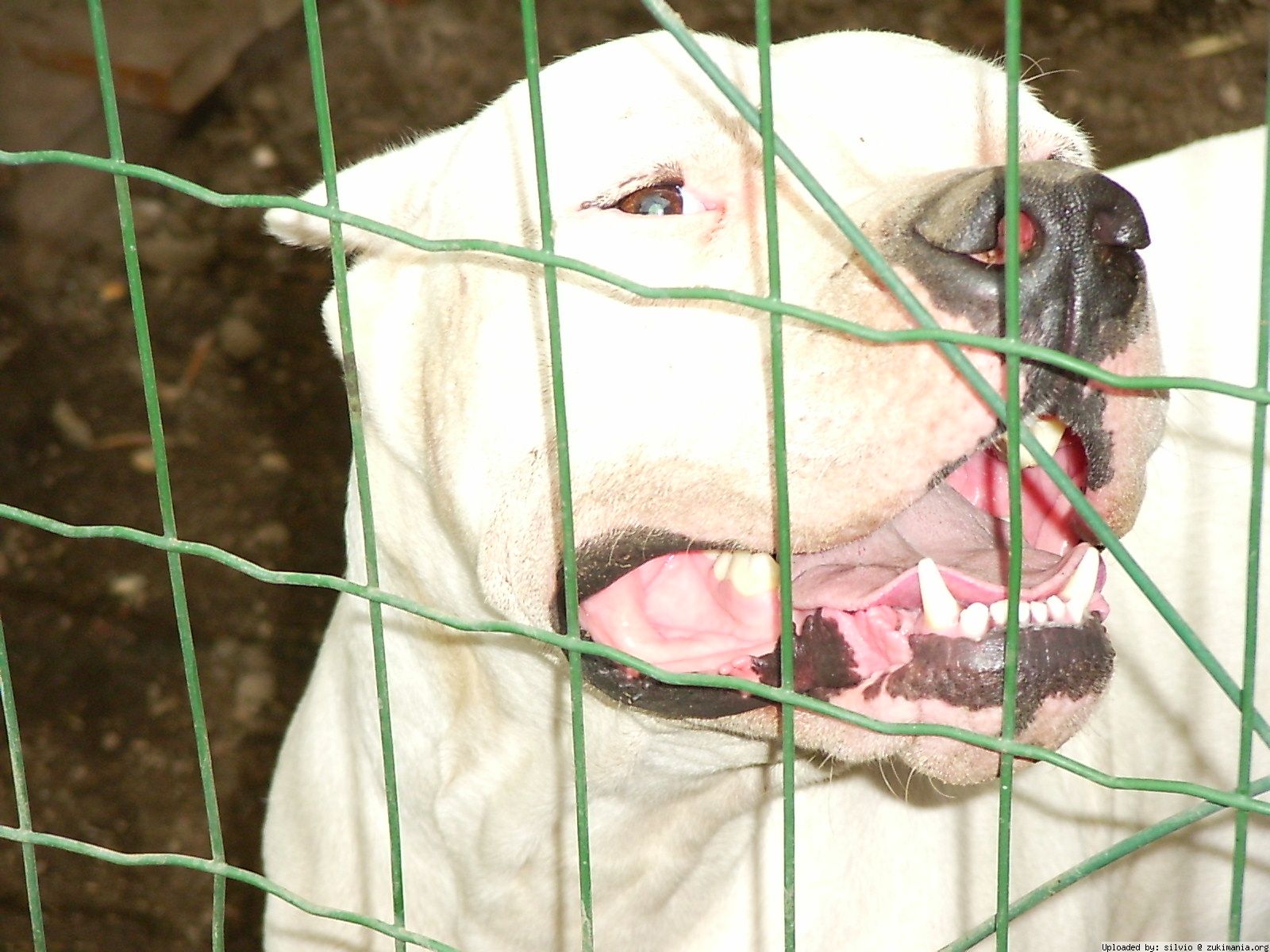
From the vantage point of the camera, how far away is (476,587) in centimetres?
216

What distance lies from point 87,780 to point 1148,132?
155 inches

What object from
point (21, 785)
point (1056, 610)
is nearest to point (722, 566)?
point (1056, 610)

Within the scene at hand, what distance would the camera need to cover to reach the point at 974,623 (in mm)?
1761

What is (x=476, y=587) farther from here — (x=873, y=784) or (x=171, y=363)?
(x=171, y=363)

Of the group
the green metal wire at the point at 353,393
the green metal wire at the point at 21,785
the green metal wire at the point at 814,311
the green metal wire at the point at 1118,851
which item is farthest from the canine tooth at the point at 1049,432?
the green metal wire at the point at 21,785

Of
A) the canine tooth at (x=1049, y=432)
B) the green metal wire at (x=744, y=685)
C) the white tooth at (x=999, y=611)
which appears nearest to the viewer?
the green metal wire at (x=744, y=685)

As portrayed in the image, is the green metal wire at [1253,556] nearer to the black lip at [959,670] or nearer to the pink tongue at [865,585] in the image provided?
the black lip at [959,670]

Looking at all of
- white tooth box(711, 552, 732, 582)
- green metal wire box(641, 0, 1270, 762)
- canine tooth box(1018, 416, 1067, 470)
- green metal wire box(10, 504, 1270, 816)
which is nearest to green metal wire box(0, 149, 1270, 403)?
green metal wire box(641, 0, 1270, 762)

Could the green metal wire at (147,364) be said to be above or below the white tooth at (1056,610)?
above

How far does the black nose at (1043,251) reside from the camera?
5.32ft

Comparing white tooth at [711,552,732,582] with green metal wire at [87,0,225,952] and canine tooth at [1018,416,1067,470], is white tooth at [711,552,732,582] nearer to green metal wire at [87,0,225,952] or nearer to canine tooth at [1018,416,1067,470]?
canine tooth at [1018,416,1067,470]

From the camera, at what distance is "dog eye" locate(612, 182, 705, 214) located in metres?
1.97

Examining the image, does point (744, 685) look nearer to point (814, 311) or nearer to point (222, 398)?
point (814, 311)

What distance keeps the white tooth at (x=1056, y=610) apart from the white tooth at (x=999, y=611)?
5 cm
